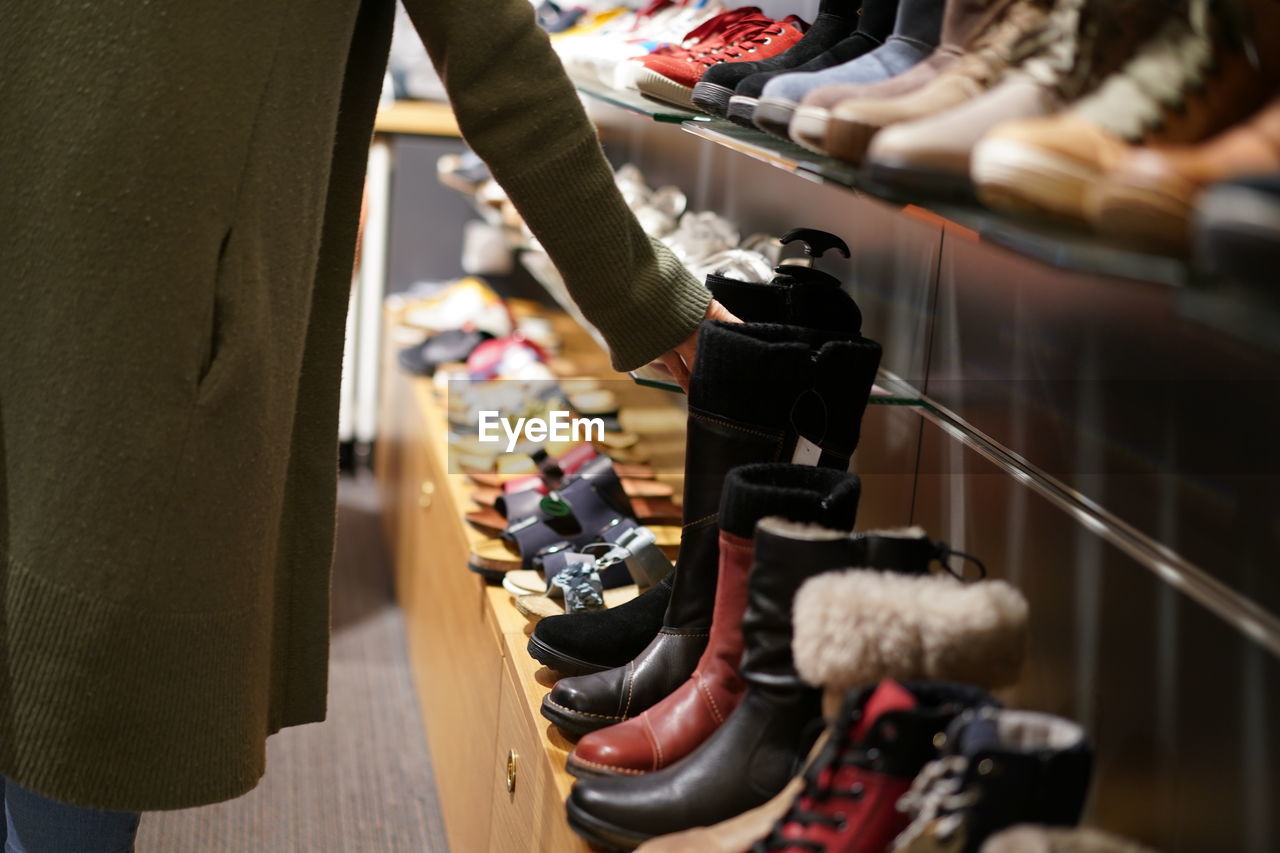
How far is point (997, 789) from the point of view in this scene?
31.0 inches

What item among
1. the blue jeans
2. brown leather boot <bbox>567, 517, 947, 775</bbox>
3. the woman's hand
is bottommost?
the blue jeans

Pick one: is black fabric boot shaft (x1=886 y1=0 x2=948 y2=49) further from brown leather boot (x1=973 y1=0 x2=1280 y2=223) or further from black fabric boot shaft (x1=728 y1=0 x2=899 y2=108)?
brown leather boot (x1=973 y1=0 x2=1280 y2=223)

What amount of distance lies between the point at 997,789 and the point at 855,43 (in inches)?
30.4

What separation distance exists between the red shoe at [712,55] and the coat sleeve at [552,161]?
0.37m

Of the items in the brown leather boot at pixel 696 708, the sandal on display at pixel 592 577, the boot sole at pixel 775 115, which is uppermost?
the boot sole at pixel 775 115

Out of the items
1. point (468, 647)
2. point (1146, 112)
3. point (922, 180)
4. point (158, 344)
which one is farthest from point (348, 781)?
point (1146, 112)

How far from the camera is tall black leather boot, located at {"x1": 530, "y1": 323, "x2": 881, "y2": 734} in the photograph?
118cm

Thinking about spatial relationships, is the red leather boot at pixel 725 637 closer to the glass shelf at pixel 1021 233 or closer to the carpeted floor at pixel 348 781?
the glass shelf at pixel 1021 233

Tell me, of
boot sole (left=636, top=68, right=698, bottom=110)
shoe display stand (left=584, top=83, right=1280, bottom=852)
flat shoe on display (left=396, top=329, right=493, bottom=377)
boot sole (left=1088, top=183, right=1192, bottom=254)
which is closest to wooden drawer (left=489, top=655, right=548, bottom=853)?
shoe display stand (left=584, top=83, right=1280, bottom=852)

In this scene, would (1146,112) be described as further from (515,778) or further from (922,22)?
(515,778)

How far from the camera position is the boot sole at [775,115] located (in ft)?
3.52

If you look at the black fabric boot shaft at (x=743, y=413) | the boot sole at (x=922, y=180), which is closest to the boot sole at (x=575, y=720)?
the black fabric boot shaft at (x=743, y=413)

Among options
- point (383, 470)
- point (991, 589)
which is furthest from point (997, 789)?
point (383, 470)

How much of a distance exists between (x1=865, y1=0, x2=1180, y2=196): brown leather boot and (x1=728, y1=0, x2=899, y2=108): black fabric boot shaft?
38cm
